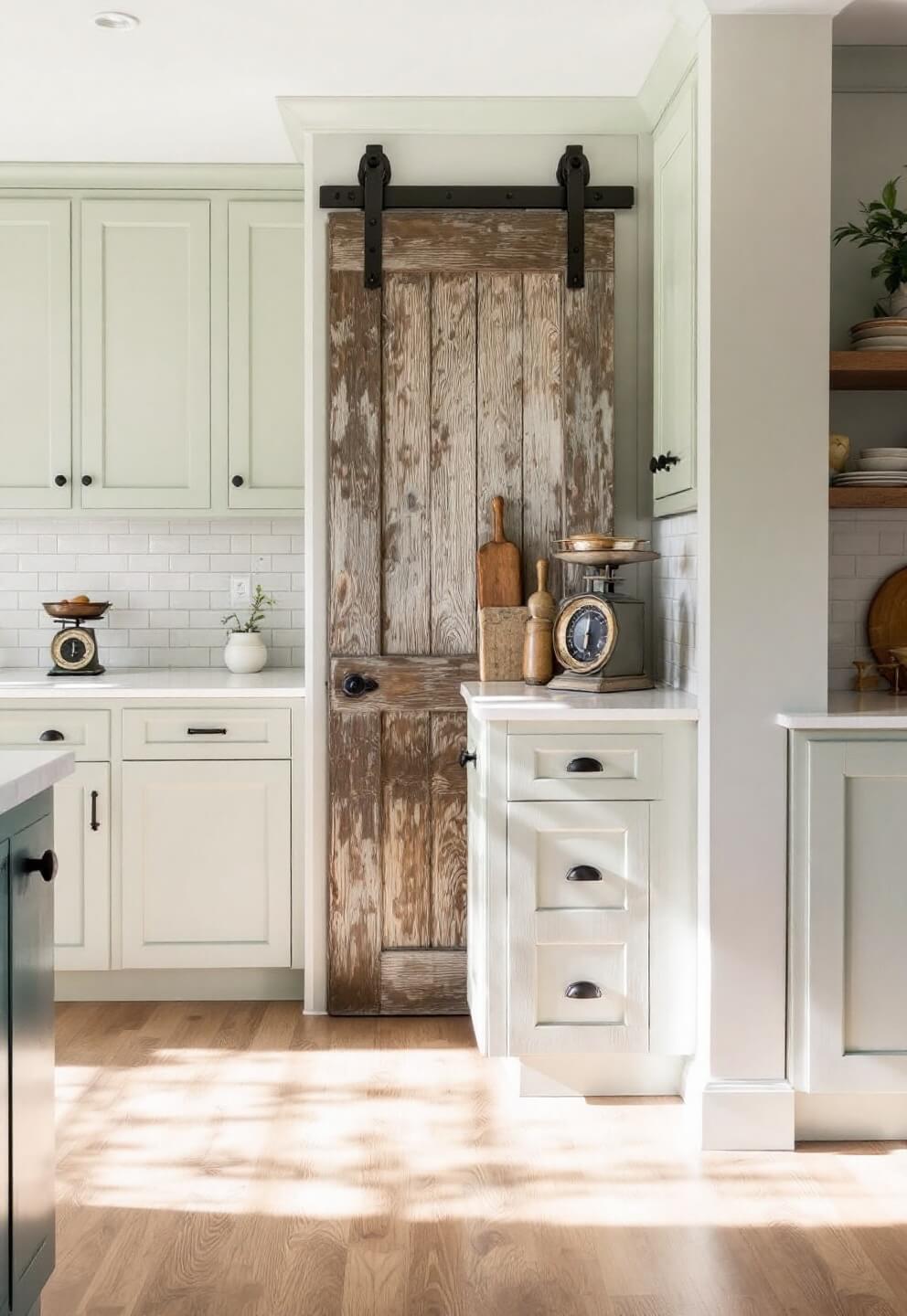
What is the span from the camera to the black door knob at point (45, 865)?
6.34 feet

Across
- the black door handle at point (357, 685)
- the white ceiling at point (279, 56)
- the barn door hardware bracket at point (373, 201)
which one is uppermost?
the white ceiling at point (279, 56)

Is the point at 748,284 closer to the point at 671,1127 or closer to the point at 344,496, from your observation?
the point at 344,496

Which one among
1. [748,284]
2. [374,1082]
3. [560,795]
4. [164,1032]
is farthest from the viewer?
[164,1032]

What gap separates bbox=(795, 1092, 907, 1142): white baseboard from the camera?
9.47 feet

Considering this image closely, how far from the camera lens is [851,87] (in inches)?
123

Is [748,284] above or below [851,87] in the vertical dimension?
below

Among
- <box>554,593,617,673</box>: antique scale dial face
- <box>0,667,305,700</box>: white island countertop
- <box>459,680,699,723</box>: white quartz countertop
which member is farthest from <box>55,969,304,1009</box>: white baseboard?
<box>554,593,617,673</box>: antique scale dial face

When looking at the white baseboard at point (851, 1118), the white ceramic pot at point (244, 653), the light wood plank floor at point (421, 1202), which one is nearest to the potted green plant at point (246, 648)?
the white ceramic pot at point (244, 653)

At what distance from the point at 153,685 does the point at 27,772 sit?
6.56ft

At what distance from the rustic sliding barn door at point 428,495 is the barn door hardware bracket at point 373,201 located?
3 centimetres

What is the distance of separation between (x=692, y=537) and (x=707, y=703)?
52 centimetres

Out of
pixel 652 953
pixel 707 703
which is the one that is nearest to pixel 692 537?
pixel 707 703

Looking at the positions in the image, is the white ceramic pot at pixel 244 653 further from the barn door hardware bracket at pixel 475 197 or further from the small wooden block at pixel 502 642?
the barn door hardware bracket at pixel 475 197

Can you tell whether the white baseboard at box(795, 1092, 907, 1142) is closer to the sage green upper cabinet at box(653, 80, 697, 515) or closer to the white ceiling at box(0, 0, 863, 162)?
the sage green upper cabinet at box(653, 80, 697, 515)
